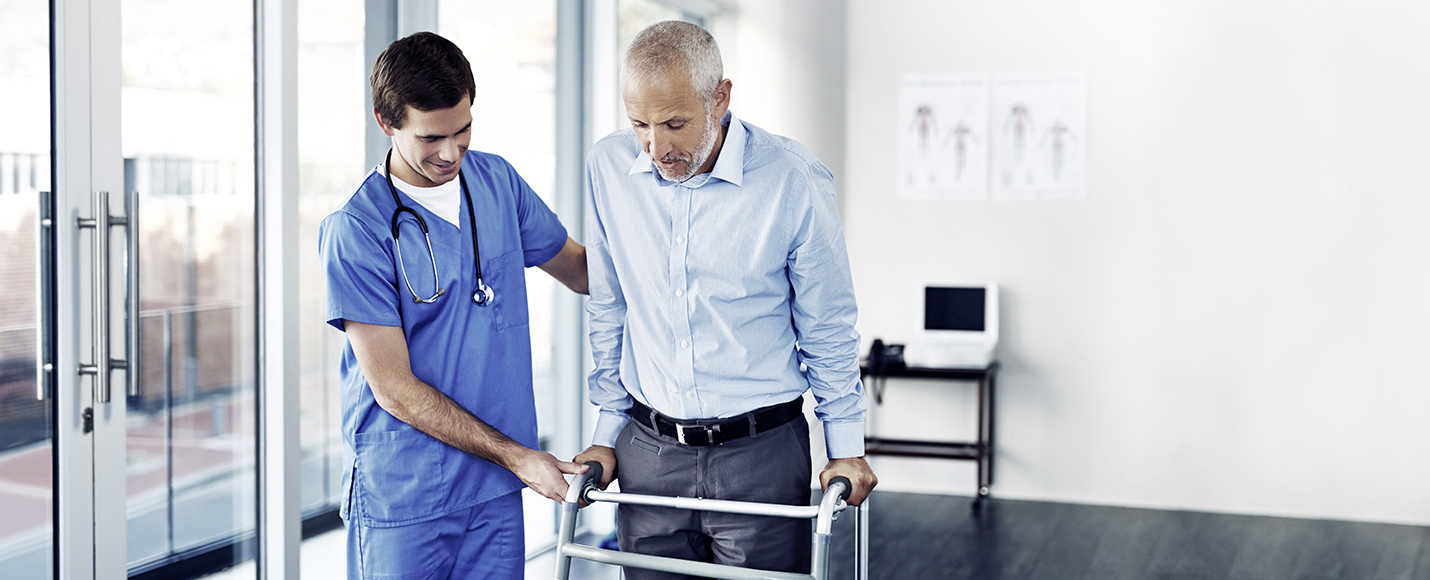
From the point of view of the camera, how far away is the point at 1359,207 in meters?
4.55

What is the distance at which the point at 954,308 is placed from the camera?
16.1 feet

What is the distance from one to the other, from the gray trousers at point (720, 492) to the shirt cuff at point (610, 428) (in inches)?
2.3

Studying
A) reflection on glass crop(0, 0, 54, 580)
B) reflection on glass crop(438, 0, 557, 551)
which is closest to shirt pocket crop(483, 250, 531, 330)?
reflection on glass crop(0, 0, 54, 580)

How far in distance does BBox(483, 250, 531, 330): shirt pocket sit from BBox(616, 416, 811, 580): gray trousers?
29 cm

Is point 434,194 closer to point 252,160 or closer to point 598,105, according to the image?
point 252,160

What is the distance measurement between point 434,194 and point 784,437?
71 centimetres

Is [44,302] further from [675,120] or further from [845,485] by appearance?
[845,485]

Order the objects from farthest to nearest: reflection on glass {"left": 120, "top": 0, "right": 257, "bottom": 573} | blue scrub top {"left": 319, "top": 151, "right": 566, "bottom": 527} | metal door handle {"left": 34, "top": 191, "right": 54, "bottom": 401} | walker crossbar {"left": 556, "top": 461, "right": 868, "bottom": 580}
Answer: reflection on glass {"left": 120, "top": 0, "right": 257, "bottom": 573}
metal door handle {"left": 34, "top": 191, "right": 54, "bottom": 401}
blue scrub top {"left": 319, "top": 151, "right": 566, "bottom": 527}
walker crossbar {"left": 556, "top": 461, "right": 868, "bottom": 580}

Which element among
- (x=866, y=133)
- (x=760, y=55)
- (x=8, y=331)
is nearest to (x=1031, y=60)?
(x=866, y=133)

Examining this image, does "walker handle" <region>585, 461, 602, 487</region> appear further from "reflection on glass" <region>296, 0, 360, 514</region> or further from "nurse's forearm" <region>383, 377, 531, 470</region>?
"reflection on glass" <region>296, 0, 360, 514</region>

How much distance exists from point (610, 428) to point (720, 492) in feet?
0.82

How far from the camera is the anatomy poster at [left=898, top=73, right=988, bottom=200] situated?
16.2 ft

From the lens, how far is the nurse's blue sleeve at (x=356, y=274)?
1.73 metres

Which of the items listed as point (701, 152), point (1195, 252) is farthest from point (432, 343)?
point (1195, 252)
